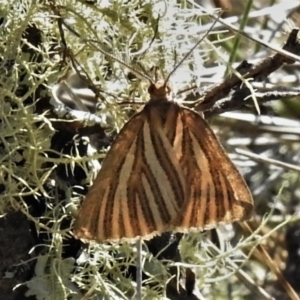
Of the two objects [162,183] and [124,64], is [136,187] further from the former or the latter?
[124,64]

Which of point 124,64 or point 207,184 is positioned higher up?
point 124,64

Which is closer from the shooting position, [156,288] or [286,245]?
[156,288]

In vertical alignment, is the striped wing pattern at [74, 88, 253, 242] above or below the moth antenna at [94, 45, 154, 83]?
below

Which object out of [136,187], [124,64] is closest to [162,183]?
[136,187]

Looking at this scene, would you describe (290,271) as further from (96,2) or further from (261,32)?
(96,2)

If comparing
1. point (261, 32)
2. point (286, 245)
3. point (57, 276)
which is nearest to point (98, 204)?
point (57, 276)
